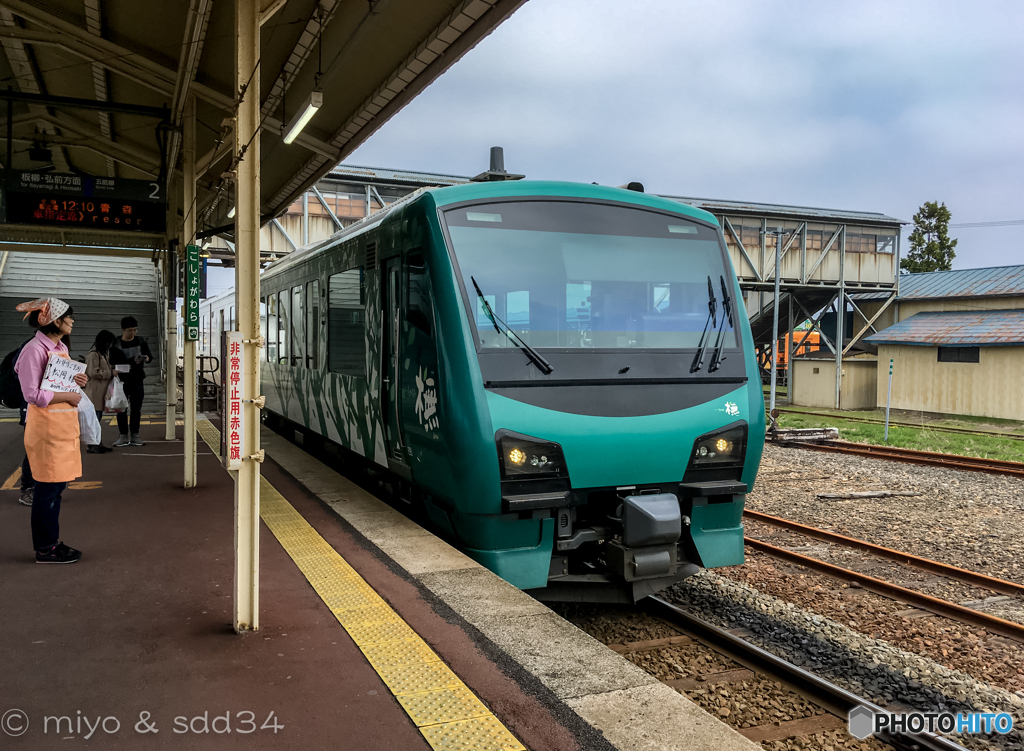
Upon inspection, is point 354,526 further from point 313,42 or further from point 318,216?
point 318,216

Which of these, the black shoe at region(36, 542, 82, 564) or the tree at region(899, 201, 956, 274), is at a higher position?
the tree at region(899, 201, 956, 274)

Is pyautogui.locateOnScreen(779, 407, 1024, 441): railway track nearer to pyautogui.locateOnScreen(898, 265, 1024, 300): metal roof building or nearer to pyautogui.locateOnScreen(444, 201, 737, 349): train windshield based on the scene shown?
pyautogui.locateOnScreen(898, 265, 1024, 300): metal roof building

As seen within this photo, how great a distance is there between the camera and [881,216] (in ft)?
102

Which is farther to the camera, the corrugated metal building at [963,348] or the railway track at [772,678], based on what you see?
the corrugated metal building at [963,348]

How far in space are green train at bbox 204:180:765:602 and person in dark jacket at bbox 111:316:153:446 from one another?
19.7 ft

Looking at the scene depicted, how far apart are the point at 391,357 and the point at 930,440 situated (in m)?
14.2

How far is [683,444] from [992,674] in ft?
7.39

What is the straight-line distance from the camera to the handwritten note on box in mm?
4961

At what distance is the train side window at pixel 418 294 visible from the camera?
5.38m

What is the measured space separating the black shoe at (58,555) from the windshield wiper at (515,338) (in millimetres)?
3166

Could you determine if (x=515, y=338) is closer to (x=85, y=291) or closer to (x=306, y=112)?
(x=306, y=112)

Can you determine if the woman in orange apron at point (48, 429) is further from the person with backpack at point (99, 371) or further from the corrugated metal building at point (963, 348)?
the corrugated metal building at point (963, 348)

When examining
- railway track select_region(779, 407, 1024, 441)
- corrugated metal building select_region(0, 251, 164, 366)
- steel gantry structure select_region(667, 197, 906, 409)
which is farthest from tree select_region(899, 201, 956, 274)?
corrugated metal building select_region(0, 251, 164, 366)

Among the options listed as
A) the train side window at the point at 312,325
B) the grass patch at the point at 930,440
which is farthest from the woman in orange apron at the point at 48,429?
the grass patch at the point at 930,440
